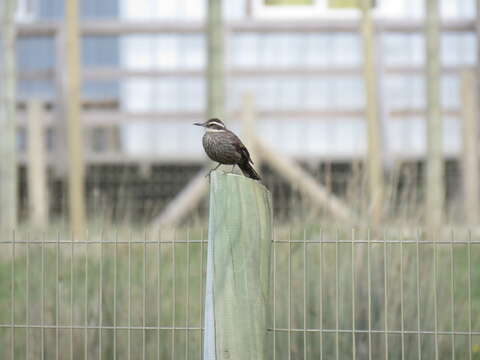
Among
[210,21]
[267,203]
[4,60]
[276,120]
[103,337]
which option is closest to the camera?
[267,203]

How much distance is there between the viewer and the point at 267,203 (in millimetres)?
5785

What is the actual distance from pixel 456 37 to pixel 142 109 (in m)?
4.23

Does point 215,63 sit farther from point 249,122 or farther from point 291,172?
point 291,172

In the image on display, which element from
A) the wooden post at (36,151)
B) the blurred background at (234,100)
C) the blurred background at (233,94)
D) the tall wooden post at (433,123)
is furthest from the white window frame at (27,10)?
the tall wooden post at (433,123)

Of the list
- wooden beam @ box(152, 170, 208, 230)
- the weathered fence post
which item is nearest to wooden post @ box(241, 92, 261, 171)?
wooden beam @ box(152, 170, 208, 230)

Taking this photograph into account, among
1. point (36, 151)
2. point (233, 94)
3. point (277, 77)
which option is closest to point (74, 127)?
point (36, 151)

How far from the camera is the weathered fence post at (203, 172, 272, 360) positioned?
5.67 m

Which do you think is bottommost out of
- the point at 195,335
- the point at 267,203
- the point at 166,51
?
the point at 195,335

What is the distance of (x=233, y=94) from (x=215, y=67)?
3.38m

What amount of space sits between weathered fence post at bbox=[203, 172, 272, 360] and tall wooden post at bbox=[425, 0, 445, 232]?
193 inches

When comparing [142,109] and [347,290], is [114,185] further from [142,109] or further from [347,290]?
[347,290]

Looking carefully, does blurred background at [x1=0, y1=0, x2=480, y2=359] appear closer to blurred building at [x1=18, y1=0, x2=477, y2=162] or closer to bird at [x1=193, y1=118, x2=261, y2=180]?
blurred building at [x1=18, y1=0, x2=477, y2=162]

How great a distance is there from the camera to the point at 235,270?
5680mm

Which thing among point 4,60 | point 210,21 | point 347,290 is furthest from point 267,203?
point 4,60
